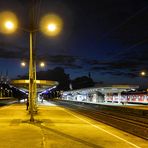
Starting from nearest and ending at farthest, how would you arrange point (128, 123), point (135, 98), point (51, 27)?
point (51, 27) < point (128, 123) < point (135, 98)

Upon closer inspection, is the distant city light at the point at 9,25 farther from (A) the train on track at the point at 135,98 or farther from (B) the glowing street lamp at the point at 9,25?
(A) the train on track at the point at 135,98

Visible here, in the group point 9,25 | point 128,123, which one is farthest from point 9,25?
point 128,123

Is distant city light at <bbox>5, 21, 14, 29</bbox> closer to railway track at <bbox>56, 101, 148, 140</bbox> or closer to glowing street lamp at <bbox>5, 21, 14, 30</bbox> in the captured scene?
glowing street lamp at <bbox>5, 21, 14, 30</bbox>

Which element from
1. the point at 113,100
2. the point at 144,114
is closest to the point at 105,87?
the point at 113,100

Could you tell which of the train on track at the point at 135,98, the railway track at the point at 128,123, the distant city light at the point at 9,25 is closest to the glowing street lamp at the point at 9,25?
the distant city light at the point at 9,25

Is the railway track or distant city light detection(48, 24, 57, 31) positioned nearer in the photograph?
distant city light detection(48, 24, 57, 31)

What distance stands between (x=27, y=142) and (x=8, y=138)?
148 centimetres

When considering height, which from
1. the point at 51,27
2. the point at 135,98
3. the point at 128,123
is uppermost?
the point at 51,27

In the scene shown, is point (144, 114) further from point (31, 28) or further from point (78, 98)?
point (78, 98)

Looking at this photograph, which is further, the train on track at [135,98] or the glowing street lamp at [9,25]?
the train on track at [135,98]

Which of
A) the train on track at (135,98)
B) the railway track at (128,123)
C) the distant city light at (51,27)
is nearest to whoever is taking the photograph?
the distant city light at (51,27)

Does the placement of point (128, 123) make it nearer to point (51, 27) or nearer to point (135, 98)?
point (51, 27)

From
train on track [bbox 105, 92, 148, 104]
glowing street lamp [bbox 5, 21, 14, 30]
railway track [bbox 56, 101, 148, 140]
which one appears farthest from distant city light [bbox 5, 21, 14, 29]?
train on track [bbox 105, 92, 148, 104]

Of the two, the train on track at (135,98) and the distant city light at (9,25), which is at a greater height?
the distant city light at (9,25)
